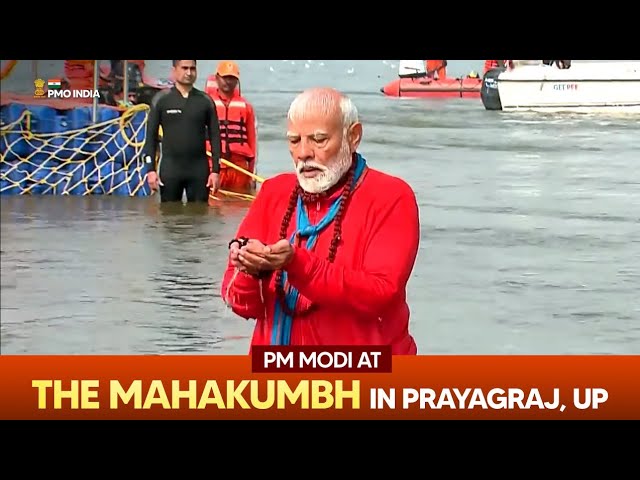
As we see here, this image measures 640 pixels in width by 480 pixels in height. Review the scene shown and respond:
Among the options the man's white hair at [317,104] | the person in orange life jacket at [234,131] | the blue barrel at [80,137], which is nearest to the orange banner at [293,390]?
the man's white hair at [317,104]

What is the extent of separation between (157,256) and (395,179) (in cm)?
316

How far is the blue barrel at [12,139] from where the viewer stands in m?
7.45

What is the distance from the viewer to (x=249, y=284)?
15.4 feet

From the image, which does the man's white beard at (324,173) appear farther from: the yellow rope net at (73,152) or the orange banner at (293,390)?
the yellow rope net at (73,152)

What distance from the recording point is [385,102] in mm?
7492

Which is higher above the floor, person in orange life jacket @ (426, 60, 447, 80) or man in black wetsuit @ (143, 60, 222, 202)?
person in orange life jacket @ (426, 60, 447, 80)

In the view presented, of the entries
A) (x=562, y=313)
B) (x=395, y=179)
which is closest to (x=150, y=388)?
(x=395, y=179)

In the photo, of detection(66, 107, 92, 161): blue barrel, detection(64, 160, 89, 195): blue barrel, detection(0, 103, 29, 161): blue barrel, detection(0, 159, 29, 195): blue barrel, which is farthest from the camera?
detection(64, 160, 89, 195): blue barrel

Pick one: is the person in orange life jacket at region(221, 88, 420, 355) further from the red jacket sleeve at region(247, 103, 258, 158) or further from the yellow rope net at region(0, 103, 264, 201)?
the red jacket sleeve at region(247, 103, 258, 158)

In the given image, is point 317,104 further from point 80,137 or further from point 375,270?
point 80,137

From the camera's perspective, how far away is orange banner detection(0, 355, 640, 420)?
18.0 feet

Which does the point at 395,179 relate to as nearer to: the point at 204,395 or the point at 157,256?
the point at 204,395

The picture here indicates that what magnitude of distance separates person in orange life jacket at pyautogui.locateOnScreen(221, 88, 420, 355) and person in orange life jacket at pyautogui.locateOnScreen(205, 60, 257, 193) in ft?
8.52

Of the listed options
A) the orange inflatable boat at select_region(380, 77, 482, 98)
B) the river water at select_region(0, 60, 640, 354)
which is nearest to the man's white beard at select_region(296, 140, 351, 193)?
the river water at select_region(0, 60, 640, 354)
